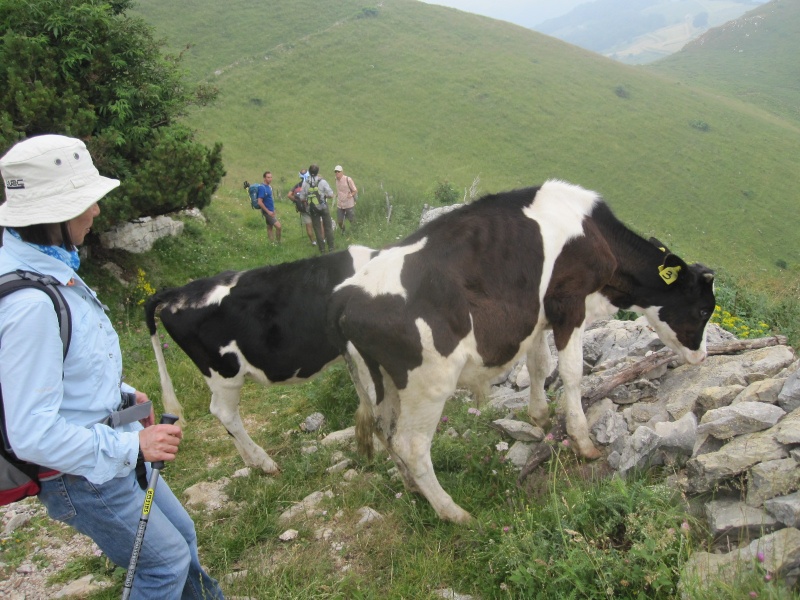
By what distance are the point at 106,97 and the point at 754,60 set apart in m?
91.3

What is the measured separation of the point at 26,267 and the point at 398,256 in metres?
2.65

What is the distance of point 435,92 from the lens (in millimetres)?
47500

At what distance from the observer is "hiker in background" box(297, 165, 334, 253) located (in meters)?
15.1

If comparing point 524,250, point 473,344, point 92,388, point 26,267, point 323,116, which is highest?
point 26,267

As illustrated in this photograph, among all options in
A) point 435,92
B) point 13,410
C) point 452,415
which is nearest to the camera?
point 13,410

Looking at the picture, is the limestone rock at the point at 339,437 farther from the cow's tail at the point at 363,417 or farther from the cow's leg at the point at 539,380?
the cow's leg at the point at 539,380

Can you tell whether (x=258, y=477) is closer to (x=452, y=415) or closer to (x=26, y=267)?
(x=452, y=415)

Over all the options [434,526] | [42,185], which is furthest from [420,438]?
[42,185]

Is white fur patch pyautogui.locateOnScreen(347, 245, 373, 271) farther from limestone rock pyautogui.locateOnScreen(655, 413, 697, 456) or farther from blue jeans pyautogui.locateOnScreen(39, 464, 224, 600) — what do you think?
blue jeans pyautogui.locateOnScreen(39, 464, 224, 600)

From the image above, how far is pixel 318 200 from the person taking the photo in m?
15.1

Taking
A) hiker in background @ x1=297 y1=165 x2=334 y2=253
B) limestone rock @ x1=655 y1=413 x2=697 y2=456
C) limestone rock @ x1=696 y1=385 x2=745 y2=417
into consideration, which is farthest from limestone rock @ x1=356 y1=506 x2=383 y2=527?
hiker in background @ x1=297 y1=165 x2=334 y2=253

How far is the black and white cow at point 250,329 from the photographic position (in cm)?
592

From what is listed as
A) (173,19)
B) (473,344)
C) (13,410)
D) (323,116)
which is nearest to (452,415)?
(473,344)

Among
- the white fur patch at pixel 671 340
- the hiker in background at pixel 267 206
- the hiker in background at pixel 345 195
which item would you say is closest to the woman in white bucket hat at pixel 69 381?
the white fur patch at pixel 671 340
